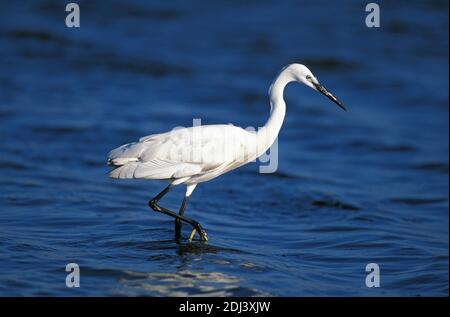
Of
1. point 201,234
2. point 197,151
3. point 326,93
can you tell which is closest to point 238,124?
point 326,93

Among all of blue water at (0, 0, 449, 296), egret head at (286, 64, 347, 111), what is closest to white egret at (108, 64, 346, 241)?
egret head at (286, 64, 347, 111)

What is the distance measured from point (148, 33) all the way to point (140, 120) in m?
6.90

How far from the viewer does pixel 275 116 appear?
27.7 feet

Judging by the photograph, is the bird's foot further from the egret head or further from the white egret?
the egret head

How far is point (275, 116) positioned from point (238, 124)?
23.3ft

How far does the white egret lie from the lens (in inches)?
320

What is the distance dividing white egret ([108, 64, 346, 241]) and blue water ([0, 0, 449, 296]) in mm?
790

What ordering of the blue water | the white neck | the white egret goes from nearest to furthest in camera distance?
the blue water
the white egret
the white neck

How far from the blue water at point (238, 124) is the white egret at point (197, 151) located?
2.59 ft

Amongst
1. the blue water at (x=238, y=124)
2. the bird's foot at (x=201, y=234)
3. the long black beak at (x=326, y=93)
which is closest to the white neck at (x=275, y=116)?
the long black beak at (x=326, y=93)

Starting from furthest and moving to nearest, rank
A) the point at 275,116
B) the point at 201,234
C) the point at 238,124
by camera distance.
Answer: the point at 238,124
the point at 201,234
the point at 275,116

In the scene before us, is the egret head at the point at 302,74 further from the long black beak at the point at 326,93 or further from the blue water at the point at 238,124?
the blue water at the point at 238,124

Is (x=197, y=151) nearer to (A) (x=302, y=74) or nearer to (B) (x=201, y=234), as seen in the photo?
(B) (x=201, y=234)

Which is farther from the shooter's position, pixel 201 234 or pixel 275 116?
pixel 201 234
